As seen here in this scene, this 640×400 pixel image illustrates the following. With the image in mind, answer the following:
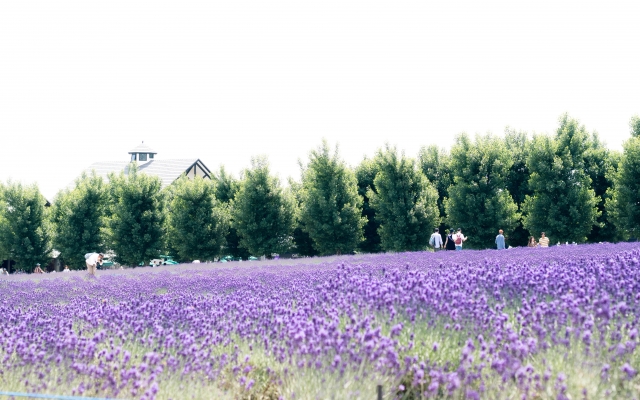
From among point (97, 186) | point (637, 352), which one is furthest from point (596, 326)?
point (97, 186)

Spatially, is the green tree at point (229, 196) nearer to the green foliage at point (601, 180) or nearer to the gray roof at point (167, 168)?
the gray roof at point (167, 168)

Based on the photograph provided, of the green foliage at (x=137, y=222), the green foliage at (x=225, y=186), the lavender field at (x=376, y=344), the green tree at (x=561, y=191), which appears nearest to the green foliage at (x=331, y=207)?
the green foliage at (x=137, y=222)

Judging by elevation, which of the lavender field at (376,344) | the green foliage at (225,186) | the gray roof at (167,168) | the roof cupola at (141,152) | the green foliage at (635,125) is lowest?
the lavender field at (376,344)

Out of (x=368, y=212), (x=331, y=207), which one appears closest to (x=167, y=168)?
(x=368, y=212)

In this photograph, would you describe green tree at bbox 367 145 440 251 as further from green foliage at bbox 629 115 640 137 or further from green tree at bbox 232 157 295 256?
green foliage at bbox 629 115 640 137

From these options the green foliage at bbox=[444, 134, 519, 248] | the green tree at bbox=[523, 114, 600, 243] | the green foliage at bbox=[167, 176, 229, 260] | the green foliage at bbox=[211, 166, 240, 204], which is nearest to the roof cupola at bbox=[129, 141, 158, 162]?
the green foliage at bbox=[211, 166, 240, 204]

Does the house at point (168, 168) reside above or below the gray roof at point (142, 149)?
below

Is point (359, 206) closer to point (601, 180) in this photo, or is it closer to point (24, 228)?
point (601, 180)

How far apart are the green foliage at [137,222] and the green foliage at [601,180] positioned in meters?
23.3

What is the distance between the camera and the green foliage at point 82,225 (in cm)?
4175

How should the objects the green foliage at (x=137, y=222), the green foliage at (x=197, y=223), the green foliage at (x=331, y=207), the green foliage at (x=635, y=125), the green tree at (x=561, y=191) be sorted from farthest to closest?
the green foliage at (x=635, y=125), the green foliage at (x=197, y=223), the green foliage at (x=137, y=222), the green foliage at (x=331, y=207), the green tree at (x=561, y=191)

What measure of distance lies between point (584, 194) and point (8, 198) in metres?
33.3

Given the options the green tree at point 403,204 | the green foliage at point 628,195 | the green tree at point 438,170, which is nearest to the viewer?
the green foliage at point 628,195

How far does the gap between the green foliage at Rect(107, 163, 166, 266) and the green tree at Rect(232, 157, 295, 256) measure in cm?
454
